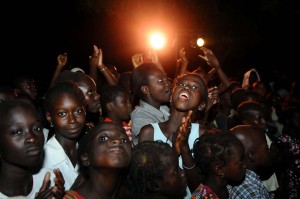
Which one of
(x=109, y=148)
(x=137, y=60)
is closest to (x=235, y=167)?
(x=109, y=148)

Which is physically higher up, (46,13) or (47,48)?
(46,13)

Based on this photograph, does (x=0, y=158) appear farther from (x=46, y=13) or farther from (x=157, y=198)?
(x=46, y=13)

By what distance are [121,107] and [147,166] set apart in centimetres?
182

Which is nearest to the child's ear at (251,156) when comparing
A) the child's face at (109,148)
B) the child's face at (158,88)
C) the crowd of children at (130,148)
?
the crowd of children at (130,148)

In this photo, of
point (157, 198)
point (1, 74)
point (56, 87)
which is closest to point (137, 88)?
point (56, 87)

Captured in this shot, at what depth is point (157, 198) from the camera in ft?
8.94

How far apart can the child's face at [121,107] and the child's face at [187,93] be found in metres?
0.92

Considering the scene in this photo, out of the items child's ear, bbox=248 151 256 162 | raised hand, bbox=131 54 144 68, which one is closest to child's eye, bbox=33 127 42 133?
child's ear, bbox=248 151 256 162

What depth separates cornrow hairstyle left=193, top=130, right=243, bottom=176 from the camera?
3.21 meters

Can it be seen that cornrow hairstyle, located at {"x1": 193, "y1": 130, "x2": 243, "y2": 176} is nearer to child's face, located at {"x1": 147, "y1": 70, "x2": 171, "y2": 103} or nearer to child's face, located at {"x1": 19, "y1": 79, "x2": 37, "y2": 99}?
child's face, located at {"x1": 147, "y1": 70, "x2": 171, "y2": 103}

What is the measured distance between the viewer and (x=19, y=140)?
2.45m

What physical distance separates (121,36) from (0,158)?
33.3 ft

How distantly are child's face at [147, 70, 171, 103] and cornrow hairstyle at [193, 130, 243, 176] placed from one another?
1024 millimetres

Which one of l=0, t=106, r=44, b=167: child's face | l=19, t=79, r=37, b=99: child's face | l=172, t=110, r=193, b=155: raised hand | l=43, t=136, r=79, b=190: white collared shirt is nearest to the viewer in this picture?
l=0, t=106, r=44, b=167: child's face
